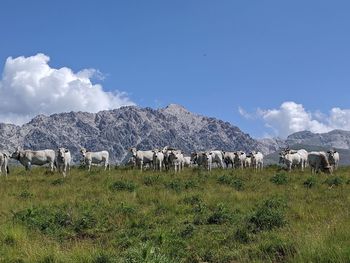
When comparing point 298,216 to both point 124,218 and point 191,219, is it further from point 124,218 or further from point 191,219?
point 124,218

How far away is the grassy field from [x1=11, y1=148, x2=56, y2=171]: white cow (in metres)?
17.7

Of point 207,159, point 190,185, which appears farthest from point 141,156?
point 190,185

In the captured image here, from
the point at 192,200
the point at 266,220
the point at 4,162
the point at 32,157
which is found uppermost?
the point at 32,157

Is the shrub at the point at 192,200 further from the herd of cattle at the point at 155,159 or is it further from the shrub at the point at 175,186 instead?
the herd of cattle at the point at 155,159

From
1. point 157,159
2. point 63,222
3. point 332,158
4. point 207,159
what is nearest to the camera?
point 63,222

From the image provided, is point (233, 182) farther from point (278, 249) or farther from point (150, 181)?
point (278, 249)

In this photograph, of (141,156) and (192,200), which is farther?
(141,156)

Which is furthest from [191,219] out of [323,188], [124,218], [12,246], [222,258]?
[323,188]

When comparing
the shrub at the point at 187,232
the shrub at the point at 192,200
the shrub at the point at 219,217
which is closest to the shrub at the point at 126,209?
the shrub at the point at 192,200

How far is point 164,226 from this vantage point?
14227 mm

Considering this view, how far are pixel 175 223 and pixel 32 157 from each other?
2999cm

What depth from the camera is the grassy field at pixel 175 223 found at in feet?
32.3

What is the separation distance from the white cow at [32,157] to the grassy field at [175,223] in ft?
58.1

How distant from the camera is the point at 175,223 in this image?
48.3 ft
